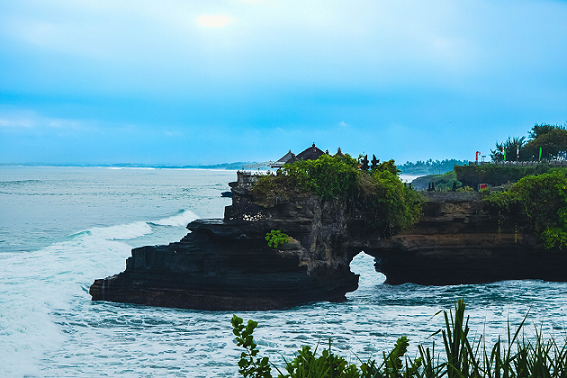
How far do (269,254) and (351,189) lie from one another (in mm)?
4202

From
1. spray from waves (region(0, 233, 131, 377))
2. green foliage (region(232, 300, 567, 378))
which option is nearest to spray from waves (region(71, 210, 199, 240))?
spray from waves (region(0, 233, 131, 377))

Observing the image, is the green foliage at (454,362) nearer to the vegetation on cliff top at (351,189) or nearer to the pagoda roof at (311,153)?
the vegetation on cliff top at (351,189)

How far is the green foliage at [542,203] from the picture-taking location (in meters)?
17.5

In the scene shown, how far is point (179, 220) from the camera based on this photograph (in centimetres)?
3722

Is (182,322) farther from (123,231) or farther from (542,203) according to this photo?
(123,231)

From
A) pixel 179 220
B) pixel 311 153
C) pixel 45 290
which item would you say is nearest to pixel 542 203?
pixel 311 153

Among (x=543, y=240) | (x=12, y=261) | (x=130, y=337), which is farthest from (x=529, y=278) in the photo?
(x=12, y=261)

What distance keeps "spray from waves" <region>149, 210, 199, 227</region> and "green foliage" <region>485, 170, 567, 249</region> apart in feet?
80.2

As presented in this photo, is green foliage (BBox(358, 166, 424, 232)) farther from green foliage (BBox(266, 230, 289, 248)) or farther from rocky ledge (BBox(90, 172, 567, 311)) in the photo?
green foliage (BBox(266, 230, 289, 248))

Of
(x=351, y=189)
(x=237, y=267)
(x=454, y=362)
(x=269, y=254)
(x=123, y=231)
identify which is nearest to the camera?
(x=454, y=362)

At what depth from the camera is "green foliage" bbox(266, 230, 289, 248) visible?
49.0 feet

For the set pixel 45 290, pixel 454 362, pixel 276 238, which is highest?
pixel 454 362

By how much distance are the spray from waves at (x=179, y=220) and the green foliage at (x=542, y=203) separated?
24442 mm

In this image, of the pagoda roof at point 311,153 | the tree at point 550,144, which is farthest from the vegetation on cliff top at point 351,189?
the tree at point 550,144
